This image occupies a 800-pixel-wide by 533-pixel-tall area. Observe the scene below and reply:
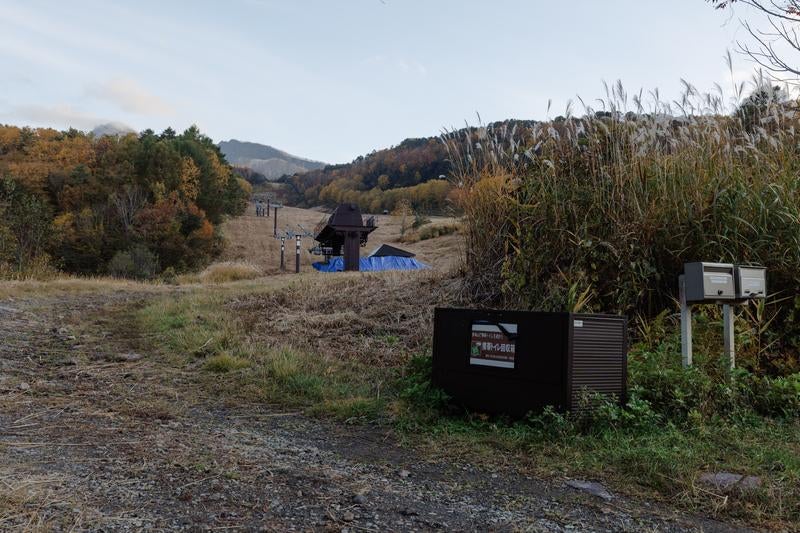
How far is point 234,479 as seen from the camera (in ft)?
8.47

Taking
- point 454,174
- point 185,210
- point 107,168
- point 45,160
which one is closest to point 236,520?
point 454,174

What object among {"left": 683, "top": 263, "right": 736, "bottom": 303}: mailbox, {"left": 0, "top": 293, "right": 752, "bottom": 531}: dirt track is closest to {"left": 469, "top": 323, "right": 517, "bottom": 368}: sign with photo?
{"left": 0, "top": 293, "right": 752, "bottom": 531}: dirt track

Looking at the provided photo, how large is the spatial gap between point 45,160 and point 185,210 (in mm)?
15262

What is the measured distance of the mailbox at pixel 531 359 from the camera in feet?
11.1

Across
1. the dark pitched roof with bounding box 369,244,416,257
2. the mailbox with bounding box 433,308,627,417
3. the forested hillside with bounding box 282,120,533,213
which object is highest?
the forested hillside with bounding box 282,120,533,213

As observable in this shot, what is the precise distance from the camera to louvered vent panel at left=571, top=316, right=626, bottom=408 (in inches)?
134

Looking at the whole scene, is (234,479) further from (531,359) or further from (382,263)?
(382,263)

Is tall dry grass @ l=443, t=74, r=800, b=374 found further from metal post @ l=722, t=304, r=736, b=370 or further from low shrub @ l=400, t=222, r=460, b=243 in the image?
low shrub @ l=400, t=222, r=460, b=243

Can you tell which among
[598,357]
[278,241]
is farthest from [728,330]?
[278,241]

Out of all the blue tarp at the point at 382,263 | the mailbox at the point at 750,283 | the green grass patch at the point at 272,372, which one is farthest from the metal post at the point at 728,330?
the blue tarp at the point at 382,263

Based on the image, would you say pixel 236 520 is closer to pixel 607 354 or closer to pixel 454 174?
pixel 607 354

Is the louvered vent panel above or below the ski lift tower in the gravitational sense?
below

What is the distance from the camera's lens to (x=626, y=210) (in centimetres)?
491

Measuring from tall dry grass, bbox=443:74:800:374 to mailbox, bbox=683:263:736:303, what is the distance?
2.69ft
